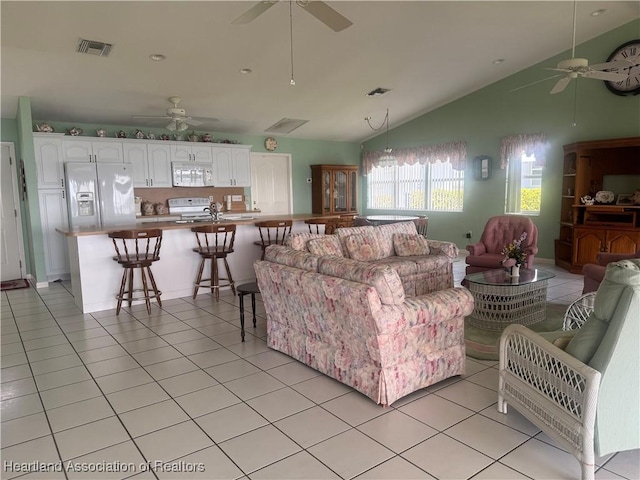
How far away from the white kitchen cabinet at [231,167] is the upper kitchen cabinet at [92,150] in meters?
1.73

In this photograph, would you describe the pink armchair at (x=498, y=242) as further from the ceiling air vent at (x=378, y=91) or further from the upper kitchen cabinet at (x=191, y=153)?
the upper kitchen cabinet at (x=191, y=153)

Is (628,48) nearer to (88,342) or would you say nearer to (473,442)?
(473,442)

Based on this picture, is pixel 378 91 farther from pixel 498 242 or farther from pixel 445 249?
pixel 445 249

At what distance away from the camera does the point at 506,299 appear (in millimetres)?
4027

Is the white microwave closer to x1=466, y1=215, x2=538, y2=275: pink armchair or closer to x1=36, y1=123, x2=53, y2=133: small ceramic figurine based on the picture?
x1=36, y1=123, x2=53, y2=133: small ceramic figurine

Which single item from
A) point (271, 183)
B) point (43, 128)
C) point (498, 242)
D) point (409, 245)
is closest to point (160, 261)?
point (43, 128)

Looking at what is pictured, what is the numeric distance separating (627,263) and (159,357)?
3.31 metres

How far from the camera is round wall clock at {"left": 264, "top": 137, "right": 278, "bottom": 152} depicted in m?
9.04

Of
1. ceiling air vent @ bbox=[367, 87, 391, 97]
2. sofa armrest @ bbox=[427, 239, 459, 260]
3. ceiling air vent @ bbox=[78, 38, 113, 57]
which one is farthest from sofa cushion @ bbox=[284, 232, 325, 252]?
ceiling air vent @ bbox=[367, 87, 391, 97]

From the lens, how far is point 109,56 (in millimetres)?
4863

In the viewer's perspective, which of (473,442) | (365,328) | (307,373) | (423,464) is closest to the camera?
(423,464)

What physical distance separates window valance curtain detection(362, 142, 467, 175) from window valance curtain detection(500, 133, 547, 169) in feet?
2.73

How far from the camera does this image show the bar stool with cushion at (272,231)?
18.3 feet

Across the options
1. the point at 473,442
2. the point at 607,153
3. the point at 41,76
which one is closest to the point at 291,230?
the point at 41,76
